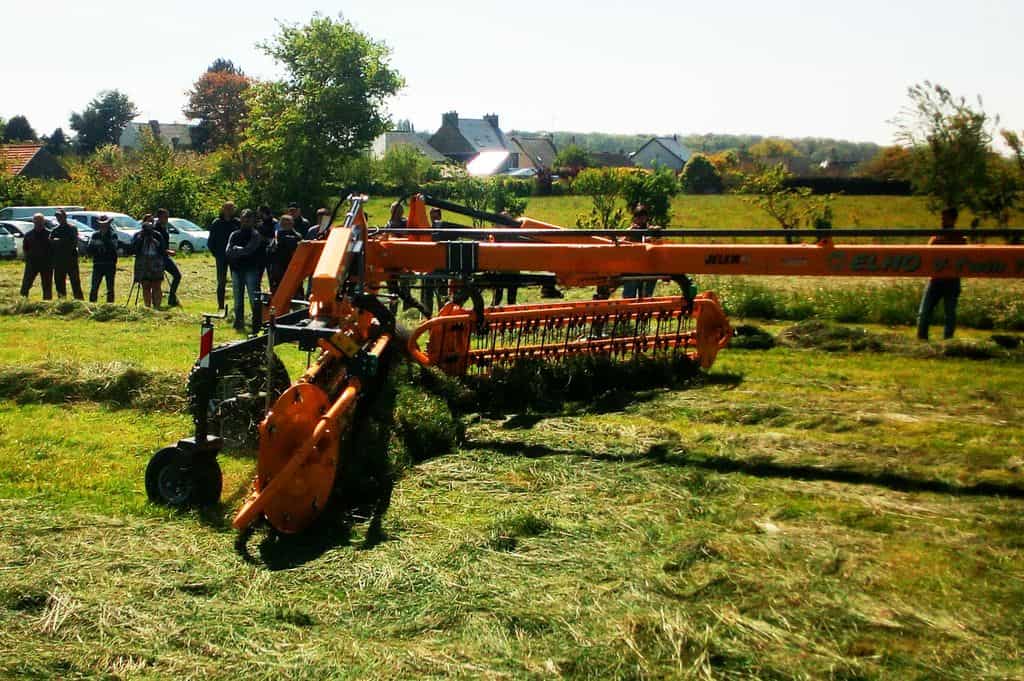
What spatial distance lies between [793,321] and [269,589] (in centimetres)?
1209

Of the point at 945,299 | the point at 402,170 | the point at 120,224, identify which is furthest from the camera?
the point at 402,170

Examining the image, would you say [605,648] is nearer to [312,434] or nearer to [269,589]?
[269,589]

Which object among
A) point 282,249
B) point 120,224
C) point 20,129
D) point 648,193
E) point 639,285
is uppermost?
point 20,129

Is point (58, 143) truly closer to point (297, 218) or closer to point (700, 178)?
point (700, 178)

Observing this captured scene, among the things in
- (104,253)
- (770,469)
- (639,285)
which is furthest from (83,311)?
(770,469)

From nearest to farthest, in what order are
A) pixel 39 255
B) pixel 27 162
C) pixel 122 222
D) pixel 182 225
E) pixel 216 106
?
pixel 39 255 < pixel 182 225 < pixel 122 222 < pixel 27 162 < pixel 216 106

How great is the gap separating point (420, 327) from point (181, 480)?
126 inches

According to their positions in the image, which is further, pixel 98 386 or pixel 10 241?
pixel 10 241

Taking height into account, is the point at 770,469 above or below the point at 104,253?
below

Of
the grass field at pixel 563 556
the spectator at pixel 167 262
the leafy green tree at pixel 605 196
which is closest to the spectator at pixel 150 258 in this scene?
the spectator at pixel 167 262

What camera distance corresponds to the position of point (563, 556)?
547cm

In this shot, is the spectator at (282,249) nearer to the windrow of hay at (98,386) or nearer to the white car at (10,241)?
the windrow of hay at (98,386)

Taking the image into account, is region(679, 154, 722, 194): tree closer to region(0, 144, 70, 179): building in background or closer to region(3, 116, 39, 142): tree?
region(0, 144, 70, 179): building in background

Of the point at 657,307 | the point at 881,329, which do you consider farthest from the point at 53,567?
the point at 881,329
